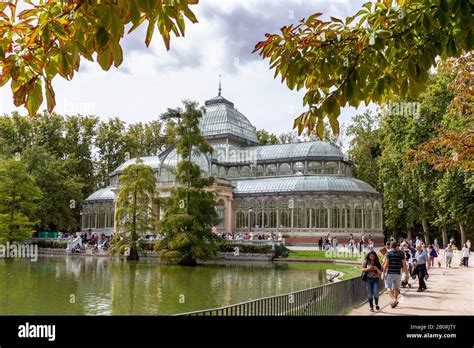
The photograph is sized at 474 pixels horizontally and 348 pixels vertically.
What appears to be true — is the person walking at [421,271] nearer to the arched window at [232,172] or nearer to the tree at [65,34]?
the tree at [65,34]

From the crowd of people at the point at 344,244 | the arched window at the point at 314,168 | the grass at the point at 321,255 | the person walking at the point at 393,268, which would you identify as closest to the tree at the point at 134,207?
the grass at the point at 321,255

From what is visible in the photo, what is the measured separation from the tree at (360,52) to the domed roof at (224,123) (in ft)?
172

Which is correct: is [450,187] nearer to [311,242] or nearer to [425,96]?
[425,96]

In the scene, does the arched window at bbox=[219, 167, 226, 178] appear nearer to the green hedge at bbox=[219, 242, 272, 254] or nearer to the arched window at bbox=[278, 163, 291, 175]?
the arched window at bbox=[278, 163, 291, 175]

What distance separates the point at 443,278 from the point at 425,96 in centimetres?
1791

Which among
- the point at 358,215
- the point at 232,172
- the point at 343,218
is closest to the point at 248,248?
the point at 343,218

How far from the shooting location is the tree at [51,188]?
54125 mm

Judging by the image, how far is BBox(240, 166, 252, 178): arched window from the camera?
180ft

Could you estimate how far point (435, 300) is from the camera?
1411cm

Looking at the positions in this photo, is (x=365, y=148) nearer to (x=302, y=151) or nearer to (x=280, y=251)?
(x=302, y=151)

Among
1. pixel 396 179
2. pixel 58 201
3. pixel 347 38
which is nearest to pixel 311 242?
pixel 396 179

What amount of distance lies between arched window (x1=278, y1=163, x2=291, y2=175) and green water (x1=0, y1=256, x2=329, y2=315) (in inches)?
950

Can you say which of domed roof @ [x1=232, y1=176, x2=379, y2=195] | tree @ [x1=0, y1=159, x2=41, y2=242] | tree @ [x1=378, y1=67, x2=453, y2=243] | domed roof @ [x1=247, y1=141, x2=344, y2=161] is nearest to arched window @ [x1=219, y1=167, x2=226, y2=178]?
domed roof @ [x1=232, y1=176, x2=379, y2=195]

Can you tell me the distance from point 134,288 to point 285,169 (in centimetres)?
3468
